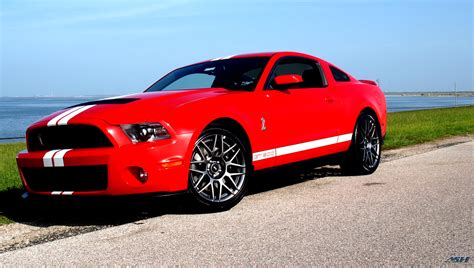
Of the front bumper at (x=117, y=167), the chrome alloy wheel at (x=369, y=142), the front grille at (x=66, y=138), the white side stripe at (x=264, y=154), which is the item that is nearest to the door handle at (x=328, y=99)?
the chrome alloy wheel at (x=369, y=142)

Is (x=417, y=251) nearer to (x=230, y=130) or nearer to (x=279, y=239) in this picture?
(x=279, y=239)

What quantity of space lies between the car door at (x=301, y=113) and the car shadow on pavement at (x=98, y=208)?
0.20 meters

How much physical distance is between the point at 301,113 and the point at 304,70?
34.3 inches

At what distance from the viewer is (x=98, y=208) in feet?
19.9

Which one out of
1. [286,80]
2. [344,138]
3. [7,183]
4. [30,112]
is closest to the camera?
[286,80]

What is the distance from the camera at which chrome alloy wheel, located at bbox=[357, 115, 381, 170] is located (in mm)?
7781

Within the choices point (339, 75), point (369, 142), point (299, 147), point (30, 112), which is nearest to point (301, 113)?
point (299, 147)

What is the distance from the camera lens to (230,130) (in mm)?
5746

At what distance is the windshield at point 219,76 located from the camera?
20.9ft

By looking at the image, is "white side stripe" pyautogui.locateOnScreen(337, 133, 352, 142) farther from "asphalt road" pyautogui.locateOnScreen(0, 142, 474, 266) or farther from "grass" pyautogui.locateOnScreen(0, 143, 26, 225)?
"grass" pyautogui.locateOnScreen(0, 143, 26, 225)

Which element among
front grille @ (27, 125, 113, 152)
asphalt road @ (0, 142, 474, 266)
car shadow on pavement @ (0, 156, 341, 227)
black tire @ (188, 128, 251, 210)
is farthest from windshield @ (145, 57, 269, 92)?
front grille @ (27, 125, 113, 152)

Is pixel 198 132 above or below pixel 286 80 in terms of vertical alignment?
below

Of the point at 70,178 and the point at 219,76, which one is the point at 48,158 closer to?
the point at 70,178

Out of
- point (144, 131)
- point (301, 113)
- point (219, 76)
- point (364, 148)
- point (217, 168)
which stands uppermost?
point (219, 76)
